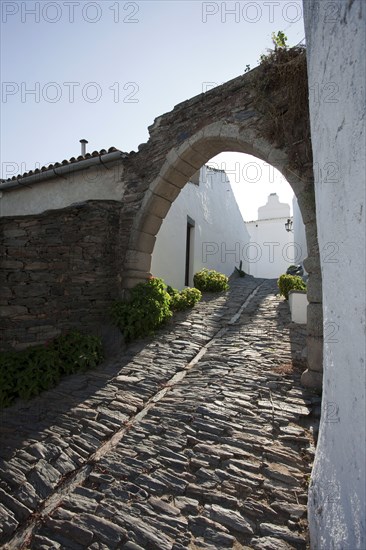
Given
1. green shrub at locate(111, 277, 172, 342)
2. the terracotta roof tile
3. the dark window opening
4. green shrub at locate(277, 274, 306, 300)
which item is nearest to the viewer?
green shrub at locate(111, 277, 172, 342)

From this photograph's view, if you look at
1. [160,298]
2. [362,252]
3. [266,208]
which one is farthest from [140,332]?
[266,208]

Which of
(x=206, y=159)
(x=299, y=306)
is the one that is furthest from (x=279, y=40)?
(x=299, y=306)

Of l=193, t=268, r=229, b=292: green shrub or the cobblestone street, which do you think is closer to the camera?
the cobblestone street

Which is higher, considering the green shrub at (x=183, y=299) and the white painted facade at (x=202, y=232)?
the white painted facade at (x=202, y=232)

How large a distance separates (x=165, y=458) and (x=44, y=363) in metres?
2.72

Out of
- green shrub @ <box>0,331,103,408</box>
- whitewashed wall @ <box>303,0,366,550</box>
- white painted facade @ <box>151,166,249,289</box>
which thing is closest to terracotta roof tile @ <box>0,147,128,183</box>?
white painted facade @ <box>151,166,249,289</box>

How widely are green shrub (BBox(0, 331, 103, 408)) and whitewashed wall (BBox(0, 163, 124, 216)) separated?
3.55 m

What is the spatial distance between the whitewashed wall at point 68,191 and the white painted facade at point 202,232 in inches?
91.6

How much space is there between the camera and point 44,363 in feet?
14.7

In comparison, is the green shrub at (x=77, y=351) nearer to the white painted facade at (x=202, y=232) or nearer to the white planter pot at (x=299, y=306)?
the white planter pot at (x=299, y=306)

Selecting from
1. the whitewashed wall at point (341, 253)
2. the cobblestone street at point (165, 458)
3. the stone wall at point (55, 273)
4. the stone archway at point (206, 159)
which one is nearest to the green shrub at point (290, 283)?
the cobblestone street at point (165, 458)

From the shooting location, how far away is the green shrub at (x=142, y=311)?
18.8 feet

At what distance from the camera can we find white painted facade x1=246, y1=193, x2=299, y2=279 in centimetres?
2264

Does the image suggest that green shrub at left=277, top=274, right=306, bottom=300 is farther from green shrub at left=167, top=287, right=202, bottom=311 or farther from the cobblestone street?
the cobblestone street
